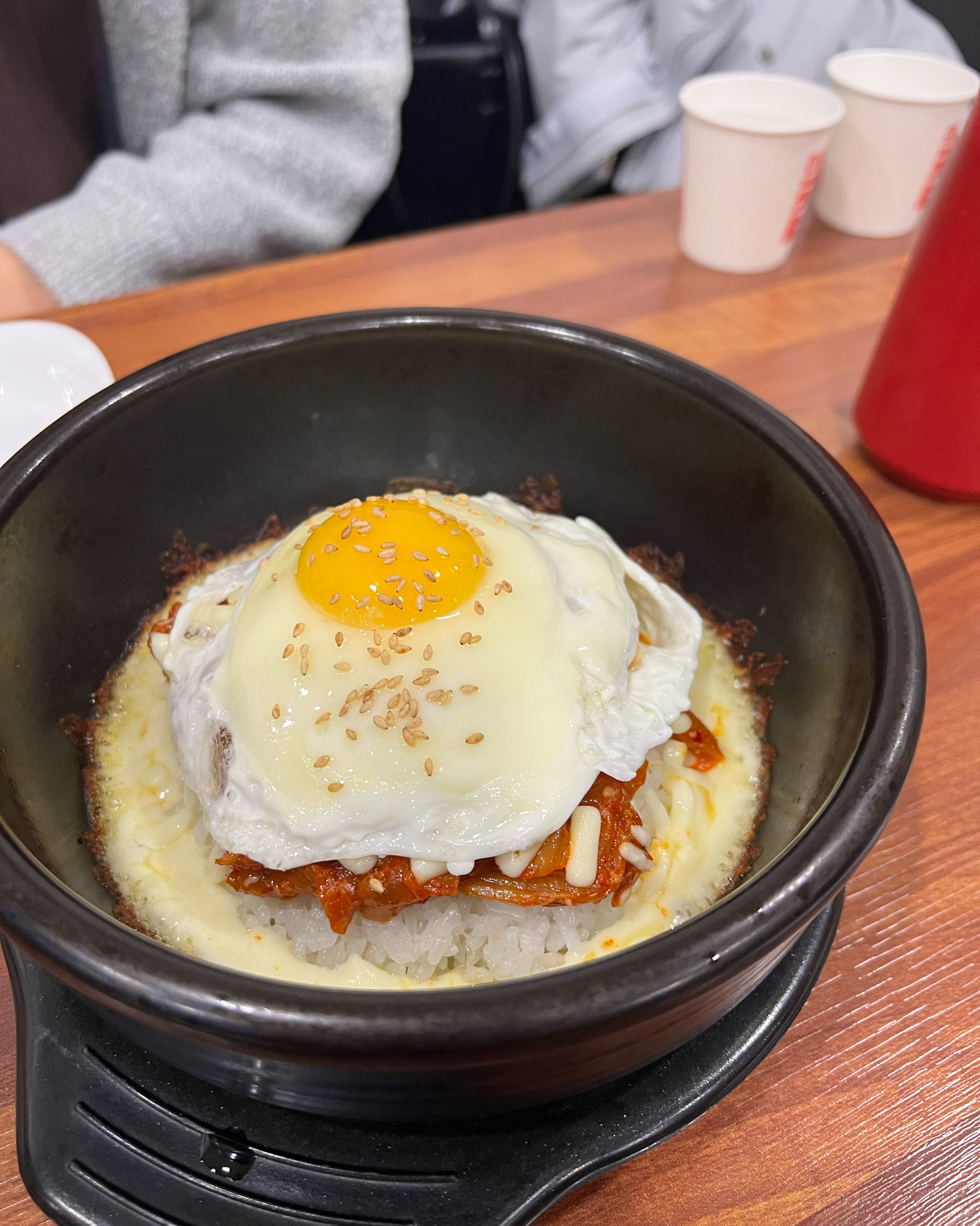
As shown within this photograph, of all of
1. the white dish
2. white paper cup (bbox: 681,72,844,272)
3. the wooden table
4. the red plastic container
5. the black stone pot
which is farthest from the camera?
white paper cup (bbox: 681,72,844,272)

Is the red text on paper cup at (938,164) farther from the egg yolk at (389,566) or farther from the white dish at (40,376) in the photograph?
the white dish at (40,376)

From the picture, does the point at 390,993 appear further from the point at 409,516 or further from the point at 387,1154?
the point at 409,516

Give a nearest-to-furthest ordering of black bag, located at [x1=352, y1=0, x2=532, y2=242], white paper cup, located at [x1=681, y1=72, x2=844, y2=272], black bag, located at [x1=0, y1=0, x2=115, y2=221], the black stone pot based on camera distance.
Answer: the black stone pot < white paper cup, located at [x1=681, y1=72, x2=844, y2=272] < black bag, located at [x1=0, y1=0, x2=115, y2=221] < black bag, located at [x1=352, y1=0, x2=532, y2=242]

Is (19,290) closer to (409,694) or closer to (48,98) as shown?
(48,98)

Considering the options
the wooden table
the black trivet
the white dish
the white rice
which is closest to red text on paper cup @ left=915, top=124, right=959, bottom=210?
the wooden table

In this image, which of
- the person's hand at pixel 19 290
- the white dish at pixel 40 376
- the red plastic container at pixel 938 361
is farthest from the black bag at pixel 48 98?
the red plastic container at pixel 938 361

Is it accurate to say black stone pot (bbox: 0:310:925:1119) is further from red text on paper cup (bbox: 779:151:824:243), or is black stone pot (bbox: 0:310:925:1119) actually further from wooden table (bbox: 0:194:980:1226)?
red text on paper cup (bbox: 779:151:824:243)
